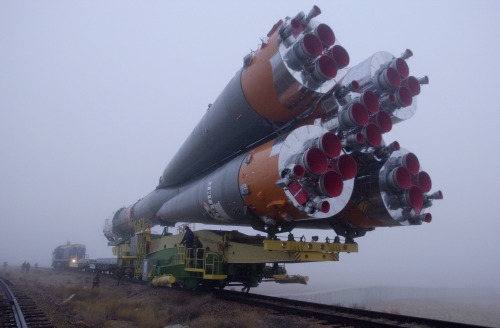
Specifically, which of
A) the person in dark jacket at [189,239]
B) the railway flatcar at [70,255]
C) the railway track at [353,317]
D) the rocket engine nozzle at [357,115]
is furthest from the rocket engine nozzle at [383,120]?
the railway flatcar at [70,255]

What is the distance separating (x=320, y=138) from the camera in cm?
717

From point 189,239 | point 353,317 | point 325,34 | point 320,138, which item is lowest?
point 353,317

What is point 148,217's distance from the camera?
19.8 m

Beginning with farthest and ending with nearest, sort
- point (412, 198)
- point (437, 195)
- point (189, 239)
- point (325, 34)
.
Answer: point (189, 239)
point (437, 195)
point (412, 198)
point (325, 34)

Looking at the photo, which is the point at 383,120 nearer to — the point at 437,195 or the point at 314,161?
the point at 437,195

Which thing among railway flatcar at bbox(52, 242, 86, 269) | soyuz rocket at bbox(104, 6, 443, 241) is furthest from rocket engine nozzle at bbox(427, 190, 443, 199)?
railway flatcar at bbox(52, 242, 86, 269)

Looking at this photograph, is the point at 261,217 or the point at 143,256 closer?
the point at 261,217

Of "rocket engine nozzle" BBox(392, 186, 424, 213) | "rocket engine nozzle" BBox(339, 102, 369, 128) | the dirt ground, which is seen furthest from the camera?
"rocket engine nozzle" BBox(392, 186, 424, 213)

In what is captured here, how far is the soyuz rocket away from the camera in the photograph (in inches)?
284

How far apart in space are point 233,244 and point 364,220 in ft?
12.9

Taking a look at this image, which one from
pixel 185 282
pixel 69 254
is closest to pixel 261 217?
pixel 185 282

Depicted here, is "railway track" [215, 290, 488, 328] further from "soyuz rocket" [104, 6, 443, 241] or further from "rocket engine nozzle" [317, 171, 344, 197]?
"rocket engine nozzle" [317, 171, 344, 197]

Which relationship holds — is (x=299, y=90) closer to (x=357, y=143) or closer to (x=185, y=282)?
(x=357, y=143)

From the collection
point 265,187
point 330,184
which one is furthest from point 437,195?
point 265,187
